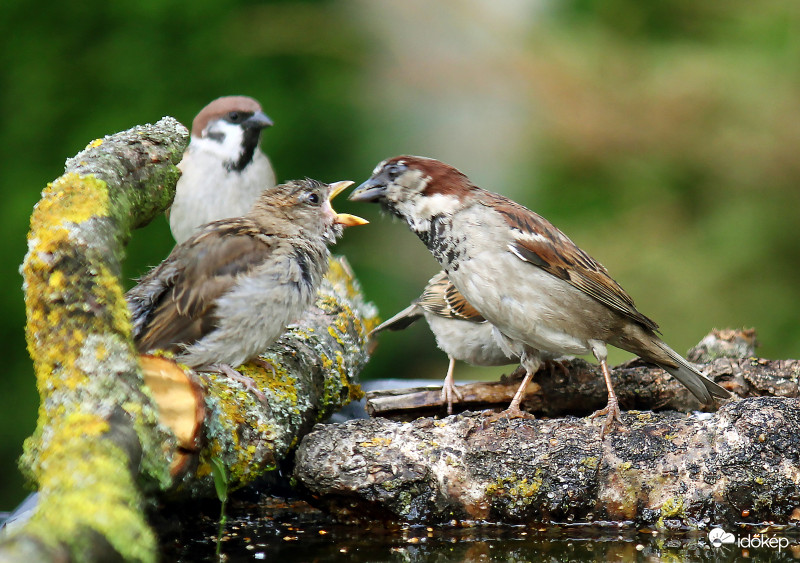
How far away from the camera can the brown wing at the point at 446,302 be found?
3.69 meters

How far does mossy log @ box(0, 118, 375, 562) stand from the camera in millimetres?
1650

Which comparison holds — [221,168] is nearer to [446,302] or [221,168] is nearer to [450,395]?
[446,302]

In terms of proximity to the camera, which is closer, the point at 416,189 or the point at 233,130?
the point at 416,189

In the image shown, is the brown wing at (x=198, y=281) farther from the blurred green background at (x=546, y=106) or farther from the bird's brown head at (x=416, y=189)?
the blurred green background at (x=546, y=106)

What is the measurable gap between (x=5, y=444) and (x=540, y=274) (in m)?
4.46

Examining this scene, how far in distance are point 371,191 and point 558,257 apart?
2.21ft

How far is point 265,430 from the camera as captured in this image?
108 inches

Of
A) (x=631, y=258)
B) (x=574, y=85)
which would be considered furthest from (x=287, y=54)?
(x=631, y=258)

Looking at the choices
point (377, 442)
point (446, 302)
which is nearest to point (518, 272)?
point (446, 302)

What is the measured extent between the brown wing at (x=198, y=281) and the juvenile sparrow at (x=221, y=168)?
1.53m

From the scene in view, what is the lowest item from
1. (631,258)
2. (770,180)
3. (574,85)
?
(631,258)

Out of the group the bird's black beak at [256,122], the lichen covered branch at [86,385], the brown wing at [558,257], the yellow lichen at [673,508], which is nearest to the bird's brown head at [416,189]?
the brown wing at [558,257]

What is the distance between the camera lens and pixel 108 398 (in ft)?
6.47

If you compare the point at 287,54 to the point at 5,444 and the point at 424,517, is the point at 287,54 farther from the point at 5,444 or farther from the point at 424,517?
the point at 424,517
